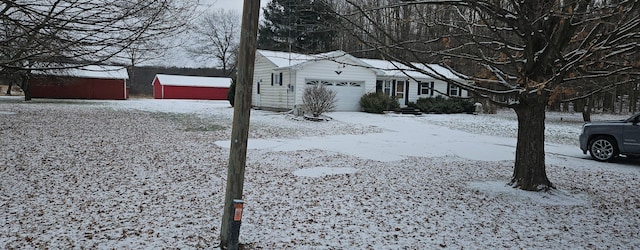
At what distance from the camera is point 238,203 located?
141 inches

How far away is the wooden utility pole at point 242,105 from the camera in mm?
3521

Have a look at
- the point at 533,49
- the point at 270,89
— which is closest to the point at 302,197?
the point at 533,49

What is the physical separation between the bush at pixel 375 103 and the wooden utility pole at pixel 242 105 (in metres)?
19.9

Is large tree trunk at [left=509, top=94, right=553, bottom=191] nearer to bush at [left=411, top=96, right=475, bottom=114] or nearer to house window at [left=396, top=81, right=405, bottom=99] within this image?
bush at [left=411, top=96, right=475, bottom=114]

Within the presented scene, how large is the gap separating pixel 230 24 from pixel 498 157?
159 feet

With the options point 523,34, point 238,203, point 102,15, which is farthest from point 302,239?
point 523,34

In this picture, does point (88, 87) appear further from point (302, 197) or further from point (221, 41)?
point (302, 197)

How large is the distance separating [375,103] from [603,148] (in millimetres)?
13527

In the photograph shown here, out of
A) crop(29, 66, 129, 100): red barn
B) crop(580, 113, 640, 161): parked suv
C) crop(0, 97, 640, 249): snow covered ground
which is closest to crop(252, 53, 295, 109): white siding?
crop(0, 97, 640, 249): snow covered ground

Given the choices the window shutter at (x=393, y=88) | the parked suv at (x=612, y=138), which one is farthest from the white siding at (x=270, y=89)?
the parked suv at (x=612, y=138)

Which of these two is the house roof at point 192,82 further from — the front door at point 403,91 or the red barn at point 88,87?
Answer: the front door at point 403,91

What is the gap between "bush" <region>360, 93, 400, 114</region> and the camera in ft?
76.4

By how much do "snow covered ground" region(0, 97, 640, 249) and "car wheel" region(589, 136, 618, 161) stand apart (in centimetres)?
47

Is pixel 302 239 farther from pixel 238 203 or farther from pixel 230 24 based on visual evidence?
pixel 230 24
